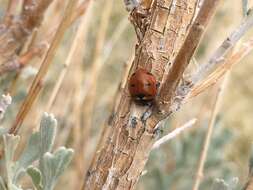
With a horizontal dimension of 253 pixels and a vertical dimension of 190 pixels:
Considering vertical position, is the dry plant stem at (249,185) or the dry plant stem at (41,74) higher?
the dry plant stem at (41,74)

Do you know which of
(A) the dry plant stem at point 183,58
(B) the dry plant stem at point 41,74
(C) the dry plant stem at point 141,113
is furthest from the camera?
(B) the dry plant stem at point 41,74

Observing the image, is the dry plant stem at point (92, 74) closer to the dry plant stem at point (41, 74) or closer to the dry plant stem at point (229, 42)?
the dry plant stem at point (41, 74)

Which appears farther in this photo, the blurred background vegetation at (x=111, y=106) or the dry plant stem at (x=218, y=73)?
the blurred background vegetation at (x=111, y=106)

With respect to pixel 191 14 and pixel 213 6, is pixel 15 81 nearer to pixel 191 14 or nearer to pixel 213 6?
pixel 191 14

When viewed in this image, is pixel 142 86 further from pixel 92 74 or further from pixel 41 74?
pixel 92 74

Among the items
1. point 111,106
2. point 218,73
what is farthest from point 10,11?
point 218,73

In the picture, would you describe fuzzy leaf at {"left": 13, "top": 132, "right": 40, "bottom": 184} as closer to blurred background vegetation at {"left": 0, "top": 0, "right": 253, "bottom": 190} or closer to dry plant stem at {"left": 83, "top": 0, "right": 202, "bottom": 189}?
dry plant stem at {"left": 83, "top": 0, "right": 202, "bottom": 189}

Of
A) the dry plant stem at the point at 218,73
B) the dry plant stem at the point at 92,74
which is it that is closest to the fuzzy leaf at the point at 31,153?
the dry plant stem at the point at 218,73

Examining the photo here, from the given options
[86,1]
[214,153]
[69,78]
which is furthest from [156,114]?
[69,78]
